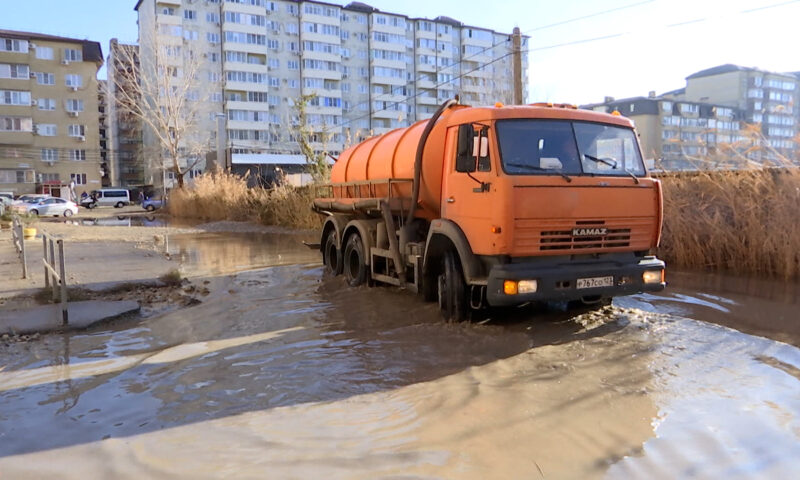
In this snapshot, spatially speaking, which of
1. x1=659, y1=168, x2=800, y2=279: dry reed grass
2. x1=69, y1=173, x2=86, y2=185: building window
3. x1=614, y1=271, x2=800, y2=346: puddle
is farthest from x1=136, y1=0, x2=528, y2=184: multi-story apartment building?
x1=614, y1=271, x2=800, y2=346: puddle

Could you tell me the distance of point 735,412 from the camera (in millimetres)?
4430

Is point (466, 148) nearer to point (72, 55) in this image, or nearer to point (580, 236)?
point (580, 236)

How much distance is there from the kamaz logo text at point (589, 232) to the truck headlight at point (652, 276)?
722mm

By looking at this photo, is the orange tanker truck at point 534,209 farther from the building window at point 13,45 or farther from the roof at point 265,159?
the building window at point 13,45

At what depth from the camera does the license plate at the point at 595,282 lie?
20.8 feet

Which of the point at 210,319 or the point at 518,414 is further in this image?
the point at 210,319

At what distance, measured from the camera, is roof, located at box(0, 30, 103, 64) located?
6531cm

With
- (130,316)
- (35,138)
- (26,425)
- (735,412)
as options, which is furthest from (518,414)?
(35,138)

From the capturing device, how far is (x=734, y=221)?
1102 cm

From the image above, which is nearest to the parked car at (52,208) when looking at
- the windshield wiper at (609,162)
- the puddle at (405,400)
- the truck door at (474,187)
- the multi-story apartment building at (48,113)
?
the multi-story apartment building at (48,113)

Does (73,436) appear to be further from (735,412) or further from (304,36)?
(304,36)

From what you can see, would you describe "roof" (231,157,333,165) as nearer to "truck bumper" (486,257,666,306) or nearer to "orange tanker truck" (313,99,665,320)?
"orange tanker truck" (313,99,665,320)

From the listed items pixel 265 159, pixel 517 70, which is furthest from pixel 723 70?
pixel 517 70

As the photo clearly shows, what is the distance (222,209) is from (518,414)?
2809 centimetres
